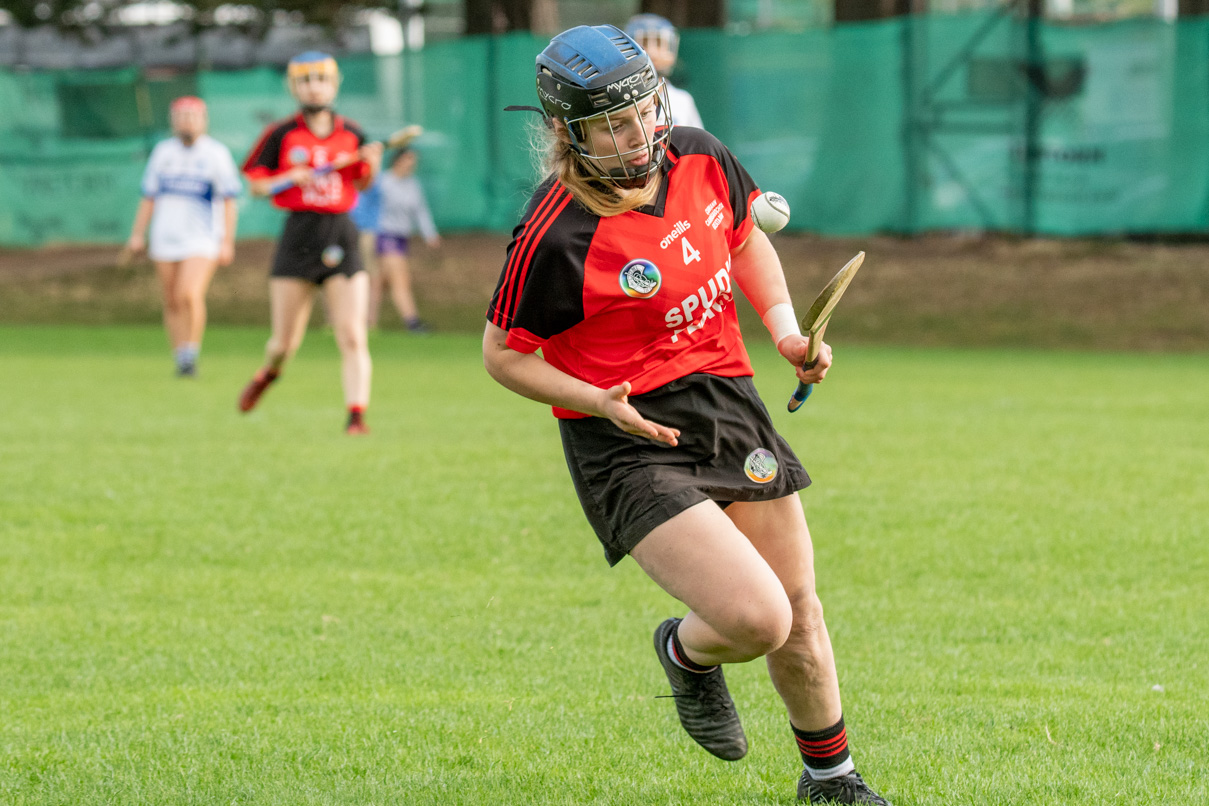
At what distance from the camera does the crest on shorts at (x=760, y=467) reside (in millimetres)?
3900

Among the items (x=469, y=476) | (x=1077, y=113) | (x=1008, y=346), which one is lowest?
(x=1008, y=346)

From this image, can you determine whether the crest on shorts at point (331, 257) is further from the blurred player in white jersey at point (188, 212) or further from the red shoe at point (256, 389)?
the blurred player in white jersey at point (188, 212)

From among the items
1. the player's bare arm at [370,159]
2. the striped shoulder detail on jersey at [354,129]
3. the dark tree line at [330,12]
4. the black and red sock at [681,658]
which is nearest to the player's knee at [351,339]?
the player's bare arm at [370,159]

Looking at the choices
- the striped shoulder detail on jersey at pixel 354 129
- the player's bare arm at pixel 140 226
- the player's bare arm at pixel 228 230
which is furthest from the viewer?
the player's bare arm at pixel 140 226

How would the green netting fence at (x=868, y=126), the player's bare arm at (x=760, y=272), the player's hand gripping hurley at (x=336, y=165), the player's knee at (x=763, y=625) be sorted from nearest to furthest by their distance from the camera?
1. the player's knee at (x=763, y=625)
2. the player's bare arm at (x=760, y=272)
3. the player's hand gripping hurley at (x=336, y=165)
4. the green netting fence at (x=868, y=126)

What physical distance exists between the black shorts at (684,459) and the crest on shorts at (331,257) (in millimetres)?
6365

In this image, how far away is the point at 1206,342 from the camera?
16.8 metres

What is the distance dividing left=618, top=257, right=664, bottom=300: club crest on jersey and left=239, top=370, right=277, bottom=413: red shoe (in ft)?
24.1

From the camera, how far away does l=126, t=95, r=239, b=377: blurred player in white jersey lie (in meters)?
13.9

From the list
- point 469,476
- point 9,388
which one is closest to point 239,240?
point 9,388

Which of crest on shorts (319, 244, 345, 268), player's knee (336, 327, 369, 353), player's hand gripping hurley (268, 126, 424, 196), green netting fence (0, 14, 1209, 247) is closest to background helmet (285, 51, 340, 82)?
player's hand gripping hurley (268, 126, 424, 196)

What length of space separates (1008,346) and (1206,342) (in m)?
2.06

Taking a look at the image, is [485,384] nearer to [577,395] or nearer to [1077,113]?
[1077,113]

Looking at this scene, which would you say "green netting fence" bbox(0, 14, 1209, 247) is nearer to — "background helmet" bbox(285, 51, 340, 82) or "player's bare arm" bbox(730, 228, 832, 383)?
"background helmet" bbox(285, 51, 340, 82)
